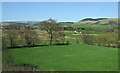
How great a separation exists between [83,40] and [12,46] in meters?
17.7

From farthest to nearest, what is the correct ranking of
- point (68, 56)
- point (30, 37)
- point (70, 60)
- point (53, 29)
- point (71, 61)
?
point (53, 29)
point (30, 37)
point (68, 56)
point (70, 60)
point (71, 61)

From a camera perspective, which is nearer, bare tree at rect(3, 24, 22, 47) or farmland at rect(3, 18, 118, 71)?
farmland at rect(3, 18, 118, 71)

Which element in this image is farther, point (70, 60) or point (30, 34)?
point (30, 34)

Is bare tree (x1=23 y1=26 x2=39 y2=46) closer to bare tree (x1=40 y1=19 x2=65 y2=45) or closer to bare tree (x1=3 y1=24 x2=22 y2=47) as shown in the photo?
bare tree (x1=3 y1=24 x2=22 y2=47)

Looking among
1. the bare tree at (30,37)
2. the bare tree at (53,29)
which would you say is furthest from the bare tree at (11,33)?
the bare tree at (53,29)

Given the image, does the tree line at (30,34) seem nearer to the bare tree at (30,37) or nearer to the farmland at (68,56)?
the bare tree at (30,37)

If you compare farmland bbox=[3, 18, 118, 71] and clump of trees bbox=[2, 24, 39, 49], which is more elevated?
clump of trees bbox=[2, 24, 39, 49]

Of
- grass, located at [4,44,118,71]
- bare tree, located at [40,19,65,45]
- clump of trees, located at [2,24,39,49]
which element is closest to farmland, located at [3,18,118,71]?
grass, located at [4,44,118,71]

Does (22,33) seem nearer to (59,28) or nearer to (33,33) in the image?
(33,33)

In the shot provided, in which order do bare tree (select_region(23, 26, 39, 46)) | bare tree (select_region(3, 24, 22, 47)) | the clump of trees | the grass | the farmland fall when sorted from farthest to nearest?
bare tree (select_region(23, 26, 39, 46)), the clump of trees, bare tree (select_region(3, 24, 22, 47)), the farmland, the grass

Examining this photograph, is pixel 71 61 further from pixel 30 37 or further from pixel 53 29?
pixel 53 29

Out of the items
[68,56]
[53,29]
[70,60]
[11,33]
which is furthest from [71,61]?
Result: [53,29]

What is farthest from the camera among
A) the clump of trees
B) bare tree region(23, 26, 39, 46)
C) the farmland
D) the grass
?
bare tree region(23, 26, 39, 46)

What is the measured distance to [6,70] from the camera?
10336 mm
